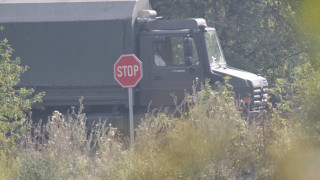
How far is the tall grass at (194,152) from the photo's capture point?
7.95 meters

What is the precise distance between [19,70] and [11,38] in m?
2.95

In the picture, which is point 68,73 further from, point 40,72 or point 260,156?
point 260,156

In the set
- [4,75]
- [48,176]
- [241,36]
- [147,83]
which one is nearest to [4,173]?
[48,176]

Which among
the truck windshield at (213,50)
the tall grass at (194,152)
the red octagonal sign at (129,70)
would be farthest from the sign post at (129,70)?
the truck windshield at (213,50)

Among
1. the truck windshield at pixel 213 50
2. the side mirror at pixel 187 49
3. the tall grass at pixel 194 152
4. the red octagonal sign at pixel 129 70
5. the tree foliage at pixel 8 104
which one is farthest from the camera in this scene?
the truck windshield at pixel 213 50

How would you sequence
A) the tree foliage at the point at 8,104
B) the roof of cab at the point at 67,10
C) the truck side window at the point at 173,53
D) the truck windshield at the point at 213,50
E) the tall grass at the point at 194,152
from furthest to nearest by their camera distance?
1. the truck windshield at the point at 213,50
2. the roof of cab at the point at 67,10
3. the truck side window at the point at 173,53
4. the tree foliage at the point at 8,104
5. the tall grass at the point at 194,152

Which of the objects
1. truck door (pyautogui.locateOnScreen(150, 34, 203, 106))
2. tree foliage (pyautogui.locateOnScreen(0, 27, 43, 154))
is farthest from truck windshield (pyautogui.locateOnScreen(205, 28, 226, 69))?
tree foliage (pyautogui.locateOnScreen(0, 27, 43, 154))

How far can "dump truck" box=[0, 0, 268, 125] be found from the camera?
1234cm

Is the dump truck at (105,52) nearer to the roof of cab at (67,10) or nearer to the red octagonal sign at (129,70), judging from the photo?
the roof of cab at (67,10)

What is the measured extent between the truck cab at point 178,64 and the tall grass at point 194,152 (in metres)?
3.57

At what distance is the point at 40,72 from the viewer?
497 inches

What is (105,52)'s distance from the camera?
12.5 meters

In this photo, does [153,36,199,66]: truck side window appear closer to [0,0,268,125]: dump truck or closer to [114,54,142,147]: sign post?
[0,0,268,125]: dump truck

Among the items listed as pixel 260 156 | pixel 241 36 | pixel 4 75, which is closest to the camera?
pixel 260 156
